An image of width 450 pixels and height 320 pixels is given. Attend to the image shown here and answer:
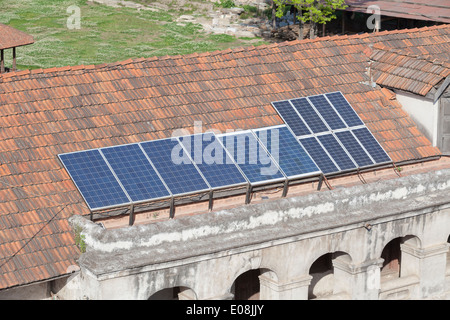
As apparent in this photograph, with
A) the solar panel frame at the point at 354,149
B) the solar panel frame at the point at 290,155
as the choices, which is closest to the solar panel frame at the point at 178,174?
the solar panel frame at the point at 290,155

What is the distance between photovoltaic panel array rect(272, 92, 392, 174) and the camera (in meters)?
27.9

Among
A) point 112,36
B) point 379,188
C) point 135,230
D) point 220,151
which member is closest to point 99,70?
point 220,151

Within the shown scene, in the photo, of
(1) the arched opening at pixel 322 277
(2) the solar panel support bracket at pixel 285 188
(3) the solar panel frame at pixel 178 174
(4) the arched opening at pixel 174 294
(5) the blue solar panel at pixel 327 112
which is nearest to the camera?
(4) the arched opening at pixel 174 294

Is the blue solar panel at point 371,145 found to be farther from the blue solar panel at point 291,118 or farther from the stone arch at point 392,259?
the stone arch at point 392,259

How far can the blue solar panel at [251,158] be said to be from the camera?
26.5 metres

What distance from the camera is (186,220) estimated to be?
24.6 metres

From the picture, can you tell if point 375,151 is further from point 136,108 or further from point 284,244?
point 136,108

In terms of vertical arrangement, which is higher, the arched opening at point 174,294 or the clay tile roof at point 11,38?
the clay tile roof at point 11,38

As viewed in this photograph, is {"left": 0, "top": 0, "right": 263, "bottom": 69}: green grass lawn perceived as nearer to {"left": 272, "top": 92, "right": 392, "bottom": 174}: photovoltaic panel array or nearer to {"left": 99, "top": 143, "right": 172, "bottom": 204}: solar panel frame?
{"left": 272, "top": 92, "right": 392, "bottom": 174}: photovoltaic panel array

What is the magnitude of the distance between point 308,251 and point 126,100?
21.1ft

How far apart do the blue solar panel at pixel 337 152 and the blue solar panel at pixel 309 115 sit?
0.31 metres

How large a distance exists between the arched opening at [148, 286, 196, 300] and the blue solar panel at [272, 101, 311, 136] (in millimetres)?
5505
